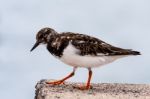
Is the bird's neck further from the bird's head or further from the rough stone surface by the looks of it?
the rough stone surface

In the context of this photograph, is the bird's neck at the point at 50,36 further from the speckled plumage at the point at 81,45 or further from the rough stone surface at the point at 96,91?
the rough stone surface at the point at 96,91

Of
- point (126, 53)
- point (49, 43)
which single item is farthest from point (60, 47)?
point (126, 53)

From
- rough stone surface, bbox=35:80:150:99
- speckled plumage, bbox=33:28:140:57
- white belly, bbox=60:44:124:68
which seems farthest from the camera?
speckled plumage, bbox=33:28:140:57

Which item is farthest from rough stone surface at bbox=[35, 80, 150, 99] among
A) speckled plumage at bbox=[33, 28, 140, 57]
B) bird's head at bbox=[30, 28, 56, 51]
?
bird's head at bbox=[30, 28, 56, 51]

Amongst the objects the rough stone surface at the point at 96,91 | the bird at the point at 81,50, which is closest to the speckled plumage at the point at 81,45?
the bird at the point at 81,50

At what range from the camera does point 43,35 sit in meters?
14.4

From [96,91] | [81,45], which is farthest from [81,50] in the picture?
[96,91]

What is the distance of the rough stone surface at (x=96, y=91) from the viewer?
13649mm

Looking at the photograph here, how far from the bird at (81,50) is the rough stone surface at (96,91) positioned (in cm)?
36

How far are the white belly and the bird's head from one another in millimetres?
618

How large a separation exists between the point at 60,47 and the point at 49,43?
394 millimetres

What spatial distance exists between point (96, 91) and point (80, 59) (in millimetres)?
745

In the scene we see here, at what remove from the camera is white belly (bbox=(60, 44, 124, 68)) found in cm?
1392

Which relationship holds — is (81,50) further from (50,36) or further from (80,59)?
(50,36)
